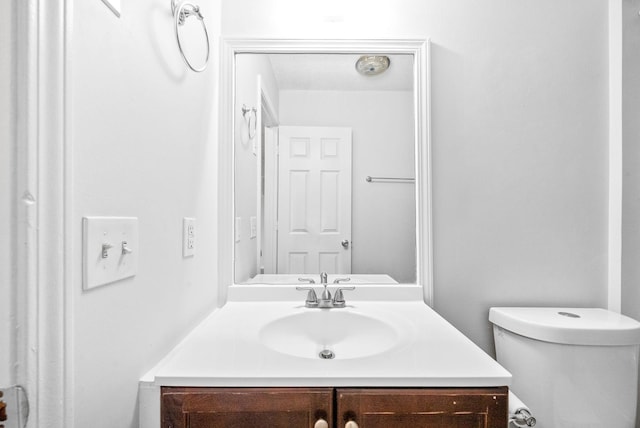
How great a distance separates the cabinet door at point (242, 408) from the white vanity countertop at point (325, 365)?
19 mm

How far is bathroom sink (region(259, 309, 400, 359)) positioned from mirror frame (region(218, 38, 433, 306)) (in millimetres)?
294

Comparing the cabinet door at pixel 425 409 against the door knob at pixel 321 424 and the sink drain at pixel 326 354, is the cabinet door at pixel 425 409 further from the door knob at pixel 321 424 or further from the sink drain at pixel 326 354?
the sink drain at pixel 326 354

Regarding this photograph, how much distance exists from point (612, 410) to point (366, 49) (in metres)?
1.36

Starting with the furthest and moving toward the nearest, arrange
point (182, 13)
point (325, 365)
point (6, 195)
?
point (182, 13) < point (325, 365) < point (6, 195)

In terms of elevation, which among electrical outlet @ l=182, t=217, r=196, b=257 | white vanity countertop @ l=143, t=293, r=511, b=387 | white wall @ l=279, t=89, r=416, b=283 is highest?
white wall @ l=279, t=89, r=416, b=283

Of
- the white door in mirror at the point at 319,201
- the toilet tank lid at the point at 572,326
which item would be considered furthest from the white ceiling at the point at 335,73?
the toilet tank lid at the point at 572,326

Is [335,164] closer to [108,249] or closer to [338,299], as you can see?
[338,299]

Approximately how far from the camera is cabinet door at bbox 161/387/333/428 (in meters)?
0.62

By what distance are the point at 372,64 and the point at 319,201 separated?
532 mm

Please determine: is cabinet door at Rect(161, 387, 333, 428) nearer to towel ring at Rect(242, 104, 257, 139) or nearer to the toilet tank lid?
the toilet tank lid

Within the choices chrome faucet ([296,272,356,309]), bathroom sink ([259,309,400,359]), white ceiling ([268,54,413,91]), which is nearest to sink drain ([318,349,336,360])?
bathroom sink ([259,309,400,359])

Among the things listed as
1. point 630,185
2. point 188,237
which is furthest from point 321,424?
point 630,185

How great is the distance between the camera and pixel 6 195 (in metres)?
0.42

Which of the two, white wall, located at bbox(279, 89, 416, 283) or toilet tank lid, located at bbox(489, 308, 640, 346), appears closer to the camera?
toilet tank lid, located at bbox(489, 308, 640, 346)
